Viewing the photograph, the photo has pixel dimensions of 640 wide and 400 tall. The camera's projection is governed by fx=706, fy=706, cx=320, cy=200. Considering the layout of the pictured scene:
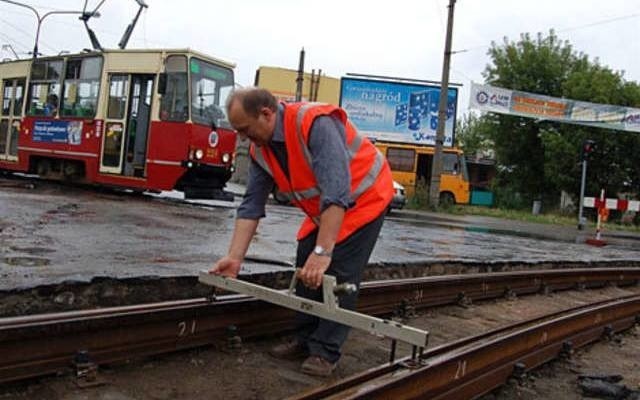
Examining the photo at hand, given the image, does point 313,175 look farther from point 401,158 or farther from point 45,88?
point 401,158

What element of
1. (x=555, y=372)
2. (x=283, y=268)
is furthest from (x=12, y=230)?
(x=555, y=372)

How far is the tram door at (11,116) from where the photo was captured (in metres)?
17.6

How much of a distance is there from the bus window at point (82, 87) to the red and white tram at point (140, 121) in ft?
0.07

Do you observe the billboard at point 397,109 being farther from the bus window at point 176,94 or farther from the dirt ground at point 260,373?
the dirt ground at point 260,373

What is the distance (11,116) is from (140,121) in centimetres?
512

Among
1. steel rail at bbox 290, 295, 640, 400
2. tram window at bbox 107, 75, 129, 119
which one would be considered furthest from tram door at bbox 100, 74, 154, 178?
steel rail at bbox 290, 295, 640, 400

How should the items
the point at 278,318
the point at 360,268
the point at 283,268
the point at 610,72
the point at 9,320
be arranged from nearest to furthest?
1. the point at 9,320
2. the point at 360,268
3. the point at 278,318
4. the point at 283,268
5. the point at 610,72

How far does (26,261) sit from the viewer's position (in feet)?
17.5

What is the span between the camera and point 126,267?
213 inches

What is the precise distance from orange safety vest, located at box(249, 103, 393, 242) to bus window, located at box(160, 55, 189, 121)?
10626mm

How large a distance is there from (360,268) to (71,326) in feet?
5.01

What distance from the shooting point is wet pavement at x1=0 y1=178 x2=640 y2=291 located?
17.4ft

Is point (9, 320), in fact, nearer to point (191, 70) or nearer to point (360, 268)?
point (360, 268)

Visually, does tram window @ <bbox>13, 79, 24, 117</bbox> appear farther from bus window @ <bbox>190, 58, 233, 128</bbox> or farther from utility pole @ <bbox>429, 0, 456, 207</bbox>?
utility pole @ <bbox>429, 0, 456, 207</bbox>
